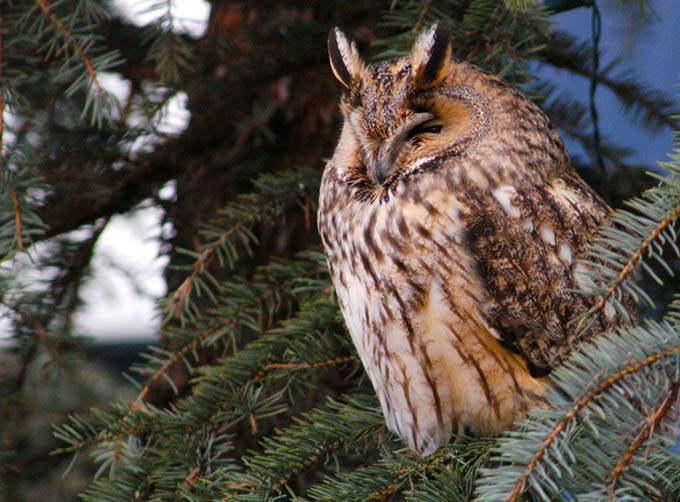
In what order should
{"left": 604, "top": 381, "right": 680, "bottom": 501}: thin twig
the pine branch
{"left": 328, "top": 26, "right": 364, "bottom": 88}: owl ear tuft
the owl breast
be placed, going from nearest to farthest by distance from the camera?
1. {"left": 604, "top": 381, "right": 680, "bottom": 501}: thin twig
2. the owl breast
3. {"left": 328, "top": 26, "right": 364, "bottom": 88}: owl ear tuft
4. the pine branch

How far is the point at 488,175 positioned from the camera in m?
1.17

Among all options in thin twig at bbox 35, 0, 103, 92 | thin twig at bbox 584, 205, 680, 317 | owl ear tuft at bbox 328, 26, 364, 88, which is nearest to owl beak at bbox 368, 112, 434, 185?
owl ear tuft at bbox 328, 26, 364, 88

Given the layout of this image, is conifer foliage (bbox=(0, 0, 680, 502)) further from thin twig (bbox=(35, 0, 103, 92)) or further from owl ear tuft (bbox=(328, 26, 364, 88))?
owl ear tuft (bbox=(328, 26, 364, 88))

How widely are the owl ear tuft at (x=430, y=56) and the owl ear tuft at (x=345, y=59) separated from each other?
0.39 ft

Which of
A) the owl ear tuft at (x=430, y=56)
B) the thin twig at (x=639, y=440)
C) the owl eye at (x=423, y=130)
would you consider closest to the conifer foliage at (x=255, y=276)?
the thin twig at (x=639, y=440)

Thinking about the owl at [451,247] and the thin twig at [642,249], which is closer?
the thin twig at [642,249]

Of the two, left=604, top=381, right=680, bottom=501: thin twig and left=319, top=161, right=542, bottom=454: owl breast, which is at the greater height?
left=604, top=381, right=680, bottom=501: thin twig

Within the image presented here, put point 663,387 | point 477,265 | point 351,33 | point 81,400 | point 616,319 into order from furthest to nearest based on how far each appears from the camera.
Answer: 1. point 81,400
2. point 351,33
3. point 616,319
4. point 477,265
5. point 663,387

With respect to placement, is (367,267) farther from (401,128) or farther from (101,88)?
(101,88)

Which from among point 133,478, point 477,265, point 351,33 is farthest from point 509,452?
point 351,33

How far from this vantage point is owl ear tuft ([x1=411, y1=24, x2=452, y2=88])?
3.68 feet

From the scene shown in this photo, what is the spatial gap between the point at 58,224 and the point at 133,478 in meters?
0.84

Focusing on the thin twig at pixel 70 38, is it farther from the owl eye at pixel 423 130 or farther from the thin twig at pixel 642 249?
the thin twig at pixel 642 249

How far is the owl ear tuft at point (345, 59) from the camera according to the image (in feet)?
3.96
